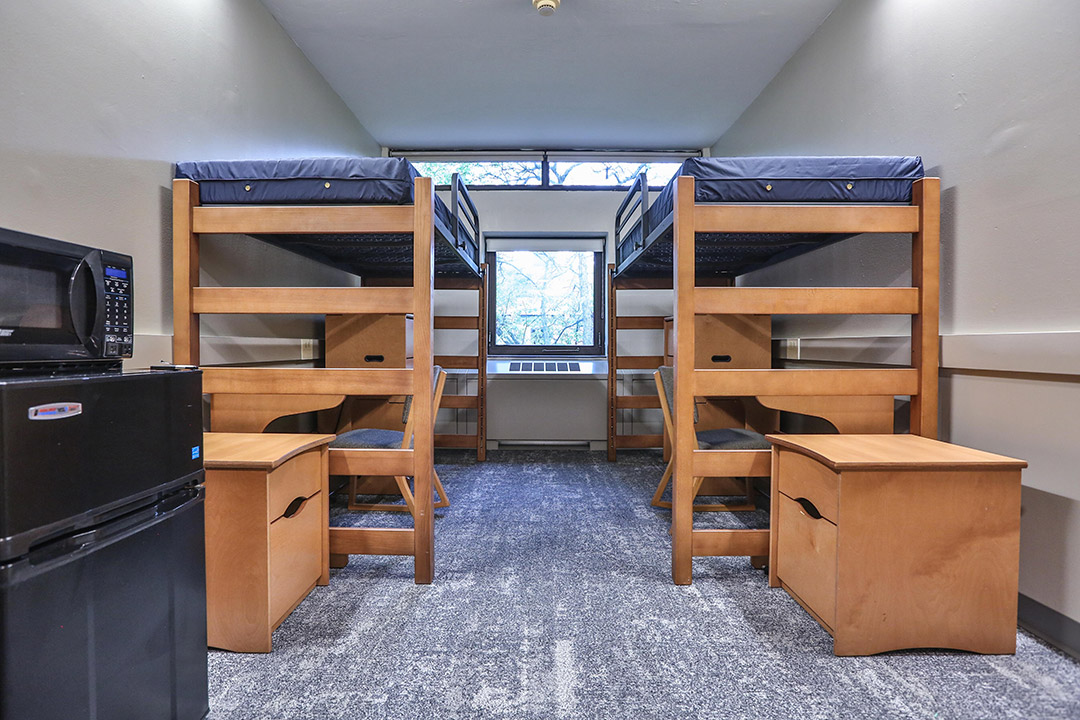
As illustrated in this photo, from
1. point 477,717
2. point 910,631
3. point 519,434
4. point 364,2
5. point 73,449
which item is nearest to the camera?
point 73,449

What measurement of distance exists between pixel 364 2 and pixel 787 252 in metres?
2.30

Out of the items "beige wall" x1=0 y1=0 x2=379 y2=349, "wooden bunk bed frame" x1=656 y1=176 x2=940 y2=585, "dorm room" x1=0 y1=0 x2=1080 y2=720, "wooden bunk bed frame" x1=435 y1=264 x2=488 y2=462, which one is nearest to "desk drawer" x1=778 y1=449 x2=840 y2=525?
"dorm room" x1=0 y1=0 x2=1080 y2=720

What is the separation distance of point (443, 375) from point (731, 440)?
130cm

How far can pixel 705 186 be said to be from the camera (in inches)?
61.0

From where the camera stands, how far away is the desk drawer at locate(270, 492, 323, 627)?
121cm

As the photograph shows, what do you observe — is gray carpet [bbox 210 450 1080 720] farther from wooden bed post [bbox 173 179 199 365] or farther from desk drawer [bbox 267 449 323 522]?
wooden bed post [bbox 173 179 199 365]

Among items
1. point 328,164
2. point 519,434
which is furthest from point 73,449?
point 519,434

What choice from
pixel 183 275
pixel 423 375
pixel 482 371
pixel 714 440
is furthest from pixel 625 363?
pixel 183 275

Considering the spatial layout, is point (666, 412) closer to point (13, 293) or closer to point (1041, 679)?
point (1041, 679)

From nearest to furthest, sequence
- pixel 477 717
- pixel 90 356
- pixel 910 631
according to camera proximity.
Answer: pixel 90 356, pixel 477 717, pixel 910 631

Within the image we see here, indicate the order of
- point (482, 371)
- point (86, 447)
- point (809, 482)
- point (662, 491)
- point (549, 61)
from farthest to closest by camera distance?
point (482, 371)
point (549, 61)
point (662, 491)
point (809, 482)
point (86, 447)

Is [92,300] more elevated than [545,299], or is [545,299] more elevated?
[545,299]

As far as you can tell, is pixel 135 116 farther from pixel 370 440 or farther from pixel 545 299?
pixel 545 299

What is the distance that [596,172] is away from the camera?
373cm
